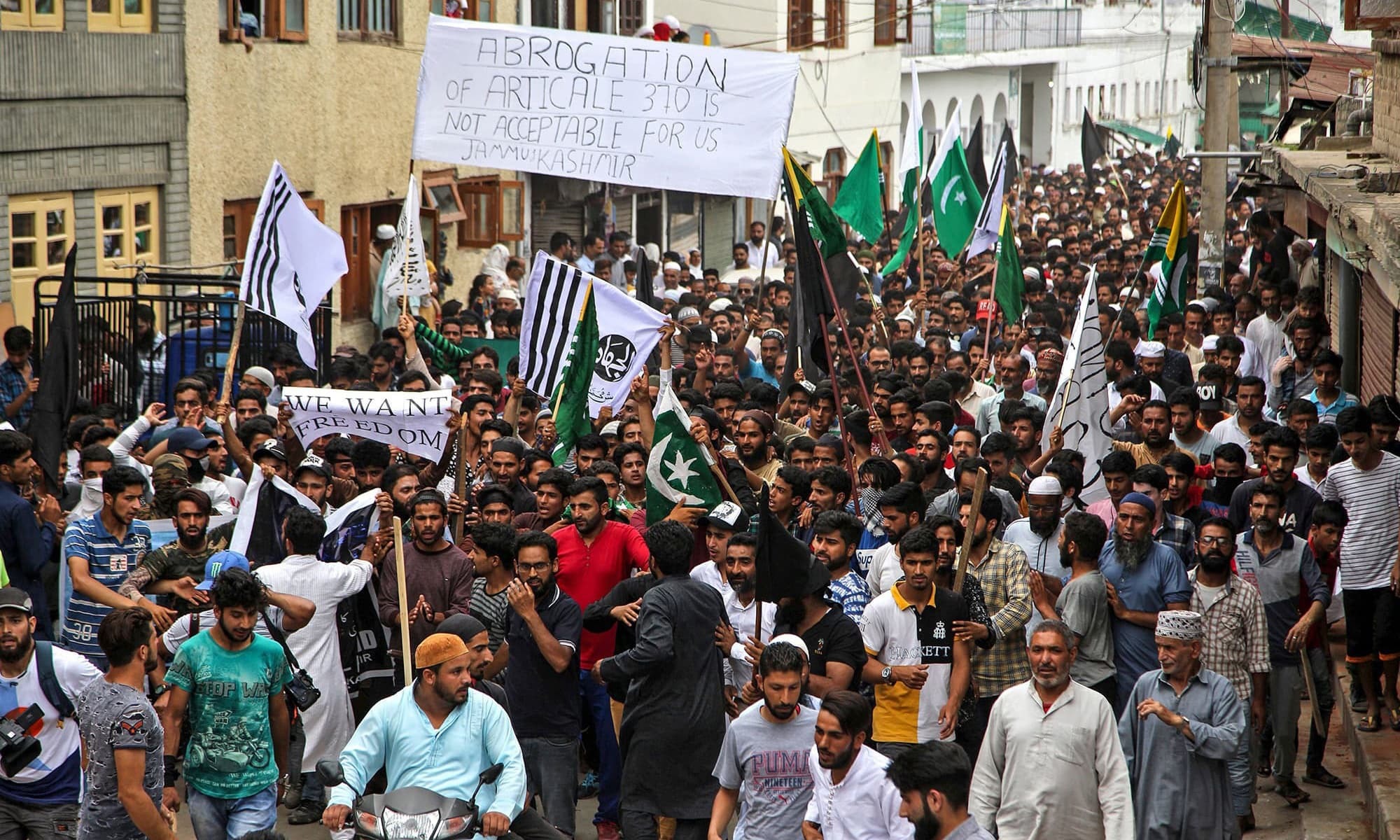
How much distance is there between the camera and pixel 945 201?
1948cm

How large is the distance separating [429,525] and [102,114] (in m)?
10.9

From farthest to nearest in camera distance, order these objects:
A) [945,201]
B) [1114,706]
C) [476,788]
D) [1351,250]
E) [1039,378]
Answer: [945,201], [1039,378], [1351,250], [1114,706], [476,788]

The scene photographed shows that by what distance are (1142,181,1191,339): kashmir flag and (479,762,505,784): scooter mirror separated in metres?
10.4

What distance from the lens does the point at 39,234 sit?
1725 centimetres

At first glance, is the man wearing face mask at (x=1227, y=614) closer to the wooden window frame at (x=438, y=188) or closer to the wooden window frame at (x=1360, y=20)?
the wooden window frame at (x=1360, y=20)

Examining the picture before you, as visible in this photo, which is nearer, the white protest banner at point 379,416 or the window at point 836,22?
the white protest banner at point 379,416

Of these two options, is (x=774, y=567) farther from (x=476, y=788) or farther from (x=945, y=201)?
(x=945, y=201)

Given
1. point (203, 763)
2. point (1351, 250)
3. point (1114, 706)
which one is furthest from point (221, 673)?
point (1351, 250)

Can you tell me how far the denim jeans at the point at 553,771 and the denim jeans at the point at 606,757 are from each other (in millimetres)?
467

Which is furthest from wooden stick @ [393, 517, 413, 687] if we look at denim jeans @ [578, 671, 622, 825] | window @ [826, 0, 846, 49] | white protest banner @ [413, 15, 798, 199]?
window @ [826, 0, 846, 49]

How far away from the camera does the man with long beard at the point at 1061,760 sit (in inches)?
266

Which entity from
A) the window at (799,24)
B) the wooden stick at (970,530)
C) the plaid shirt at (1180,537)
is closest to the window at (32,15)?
the wooden stick at (970,530)

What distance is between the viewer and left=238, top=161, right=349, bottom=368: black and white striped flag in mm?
12289

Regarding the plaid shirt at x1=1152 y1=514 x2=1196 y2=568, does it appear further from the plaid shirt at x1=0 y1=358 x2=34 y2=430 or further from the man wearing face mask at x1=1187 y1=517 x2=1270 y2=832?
the plaid shirt at x1=0 y1=358 x2=34 y2=430
